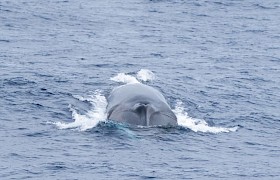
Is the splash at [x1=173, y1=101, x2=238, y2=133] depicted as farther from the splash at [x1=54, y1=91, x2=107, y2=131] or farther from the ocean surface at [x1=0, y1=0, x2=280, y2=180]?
the splash at [x1=54, y1=91, x2=107, y2=131]

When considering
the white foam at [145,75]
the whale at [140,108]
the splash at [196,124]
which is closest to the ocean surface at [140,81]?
the splash at [196,124]

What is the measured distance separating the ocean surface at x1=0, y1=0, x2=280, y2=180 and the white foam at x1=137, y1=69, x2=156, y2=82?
0.19 meters

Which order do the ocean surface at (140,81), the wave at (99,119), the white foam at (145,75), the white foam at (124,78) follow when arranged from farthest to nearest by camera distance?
the white foam at (145,75), the white foam at (124,78), the wave at (99,119), the ocean surface at (140,81)

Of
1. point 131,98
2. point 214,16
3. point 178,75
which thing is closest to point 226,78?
point 178,75

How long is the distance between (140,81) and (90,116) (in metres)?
10.2

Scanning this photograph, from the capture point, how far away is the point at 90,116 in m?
50.3

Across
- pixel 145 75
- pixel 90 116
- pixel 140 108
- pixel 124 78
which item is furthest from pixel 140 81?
pixel 140 108

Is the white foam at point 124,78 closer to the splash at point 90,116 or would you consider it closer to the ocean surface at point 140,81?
the ocean surface at point 140,81

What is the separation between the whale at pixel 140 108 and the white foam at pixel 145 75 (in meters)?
8.05

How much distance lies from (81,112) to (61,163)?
1004cm

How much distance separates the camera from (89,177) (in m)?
39.5

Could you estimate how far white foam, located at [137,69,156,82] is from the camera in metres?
60.7

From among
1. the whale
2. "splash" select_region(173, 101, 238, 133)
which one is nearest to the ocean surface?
"splash" select_region(173, 101, 238, 133)

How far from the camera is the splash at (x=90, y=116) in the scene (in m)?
47.8
